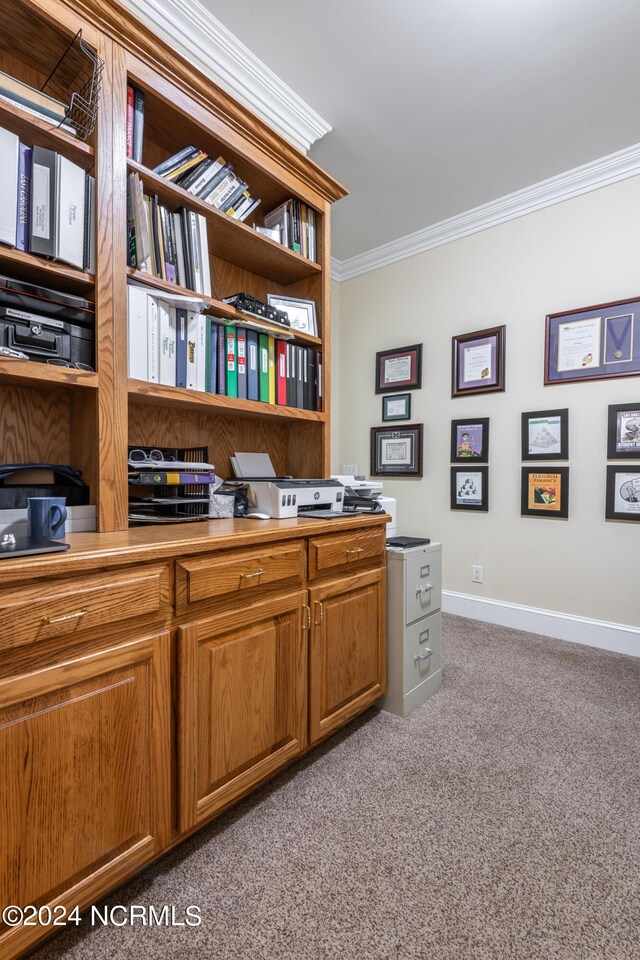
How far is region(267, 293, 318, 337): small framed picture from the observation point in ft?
6.86

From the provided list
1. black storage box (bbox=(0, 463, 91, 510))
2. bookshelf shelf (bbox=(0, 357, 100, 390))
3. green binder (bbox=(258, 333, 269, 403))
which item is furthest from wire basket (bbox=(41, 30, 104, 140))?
black storage box (bbox=(0, 463, 91, 510))

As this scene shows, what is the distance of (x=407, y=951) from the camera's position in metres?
1.02

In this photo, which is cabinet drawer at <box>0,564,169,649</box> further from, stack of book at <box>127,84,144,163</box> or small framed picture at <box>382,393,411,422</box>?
small framed picture at <box>382,393,411,422</box>

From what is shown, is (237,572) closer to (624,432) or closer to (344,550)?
(344,550)

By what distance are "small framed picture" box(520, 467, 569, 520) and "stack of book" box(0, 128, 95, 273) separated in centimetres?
270

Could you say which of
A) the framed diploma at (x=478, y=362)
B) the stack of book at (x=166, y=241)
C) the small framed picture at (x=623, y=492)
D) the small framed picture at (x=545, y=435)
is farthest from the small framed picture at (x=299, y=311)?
the small framed picture at (x=623, y=492)

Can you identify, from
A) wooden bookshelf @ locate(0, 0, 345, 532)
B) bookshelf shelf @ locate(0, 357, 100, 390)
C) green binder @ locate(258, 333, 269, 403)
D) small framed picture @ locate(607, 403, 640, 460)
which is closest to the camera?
bookshelf shelf @ locate(0, 357, 100, 390)

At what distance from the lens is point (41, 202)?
1.23 m

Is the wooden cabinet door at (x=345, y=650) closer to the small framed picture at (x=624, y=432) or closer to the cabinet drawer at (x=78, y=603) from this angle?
the cabinet drawer at (x=78, y=603)

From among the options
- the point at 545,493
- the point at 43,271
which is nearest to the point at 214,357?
the point at 43,271

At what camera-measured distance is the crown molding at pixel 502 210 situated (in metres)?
2.63

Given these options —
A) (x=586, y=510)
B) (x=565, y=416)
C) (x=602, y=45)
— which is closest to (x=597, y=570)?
(x=586, y=510)

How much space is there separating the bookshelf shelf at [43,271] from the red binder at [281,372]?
2.59ft

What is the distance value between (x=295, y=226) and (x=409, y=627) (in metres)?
1.86
